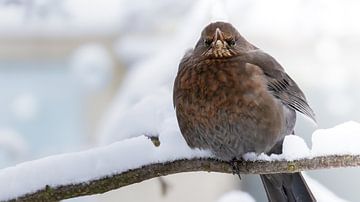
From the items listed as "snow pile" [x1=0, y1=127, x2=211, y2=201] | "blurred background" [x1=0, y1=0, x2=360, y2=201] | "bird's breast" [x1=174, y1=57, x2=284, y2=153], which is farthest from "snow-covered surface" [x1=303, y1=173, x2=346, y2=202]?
"snow pile" [x1=0, y1=127, x2=211, y2=201]

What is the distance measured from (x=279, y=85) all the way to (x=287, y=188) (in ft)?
0.81

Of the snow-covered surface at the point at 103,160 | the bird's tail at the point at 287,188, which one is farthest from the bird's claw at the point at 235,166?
the bird's tail at the point at 287,188

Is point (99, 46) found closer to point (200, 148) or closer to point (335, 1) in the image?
point (335, 1)

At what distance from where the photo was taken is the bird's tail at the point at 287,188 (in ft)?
7.02

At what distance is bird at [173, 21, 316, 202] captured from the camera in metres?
1.98

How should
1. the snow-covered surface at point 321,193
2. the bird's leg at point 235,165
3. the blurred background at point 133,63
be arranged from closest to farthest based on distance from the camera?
the bird's leg at point 235,165, the snow-covered surface at point 321,193, the blurred background at point 133,63

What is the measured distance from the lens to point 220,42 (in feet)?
6.71

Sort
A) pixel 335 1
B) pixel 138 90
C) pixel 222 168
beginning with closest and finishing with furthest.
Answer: pixel 222 168 < pixel 138 90 < pixel 335 1

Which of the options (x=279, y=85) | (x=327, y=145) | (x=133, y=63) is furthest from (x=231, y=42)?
(x=133, y=63)

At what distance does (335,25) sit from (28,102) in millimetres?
1050

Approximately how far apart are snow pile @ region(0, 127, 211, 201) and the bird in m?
0.16

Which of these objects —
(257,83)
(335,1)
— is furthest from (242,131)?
(335,1)

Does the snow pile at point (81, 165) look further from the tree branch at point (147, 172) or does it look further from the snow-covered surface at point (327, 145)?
the snow-covered surface at point (327, 145)

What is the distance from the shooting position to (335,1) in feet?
9.18
